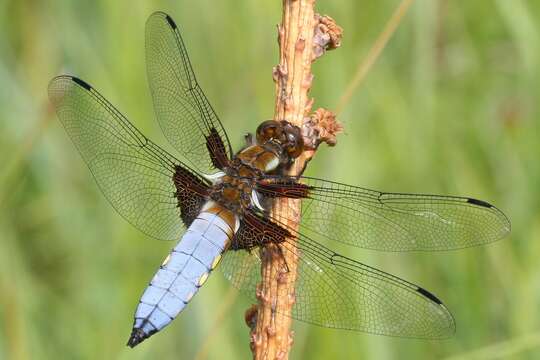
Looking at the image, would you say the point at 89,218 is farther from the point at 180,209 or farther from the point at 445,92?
the point at 445,92

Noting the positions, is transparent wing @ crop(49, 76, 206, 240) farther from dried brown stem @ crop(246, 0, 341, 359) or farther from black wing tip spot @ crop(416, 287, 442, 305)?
black wing tip spot @ crop(416, 287, 442, 305)

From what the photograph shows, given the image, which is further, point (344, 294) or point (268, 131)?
point (344, 294)

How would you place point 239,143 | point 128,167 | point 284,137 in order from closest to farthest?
point 284,137, point 128,167, point 239,143

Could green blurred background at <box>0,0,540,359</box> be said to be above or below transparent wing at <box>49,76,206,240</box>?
above

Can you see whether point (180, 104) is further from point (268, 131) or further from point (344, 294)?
point (344, 294)

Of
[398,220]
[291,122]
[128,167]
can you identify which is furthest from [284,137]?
[128,167]

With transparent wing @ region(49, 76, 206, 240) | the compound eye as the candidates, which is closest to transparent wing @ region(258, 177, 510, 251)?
the compound eye

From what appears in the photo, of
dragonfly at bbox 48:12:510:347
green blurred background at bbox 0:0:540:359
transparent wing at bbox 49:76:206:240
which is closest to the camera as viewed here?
dragonfly at bbox 48:12:510:347

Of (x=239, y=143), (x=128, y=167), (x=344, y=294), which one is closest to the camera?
(x=344, y=294)

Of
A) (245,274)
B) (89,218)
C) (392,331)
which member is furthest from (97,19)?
(392,331)
